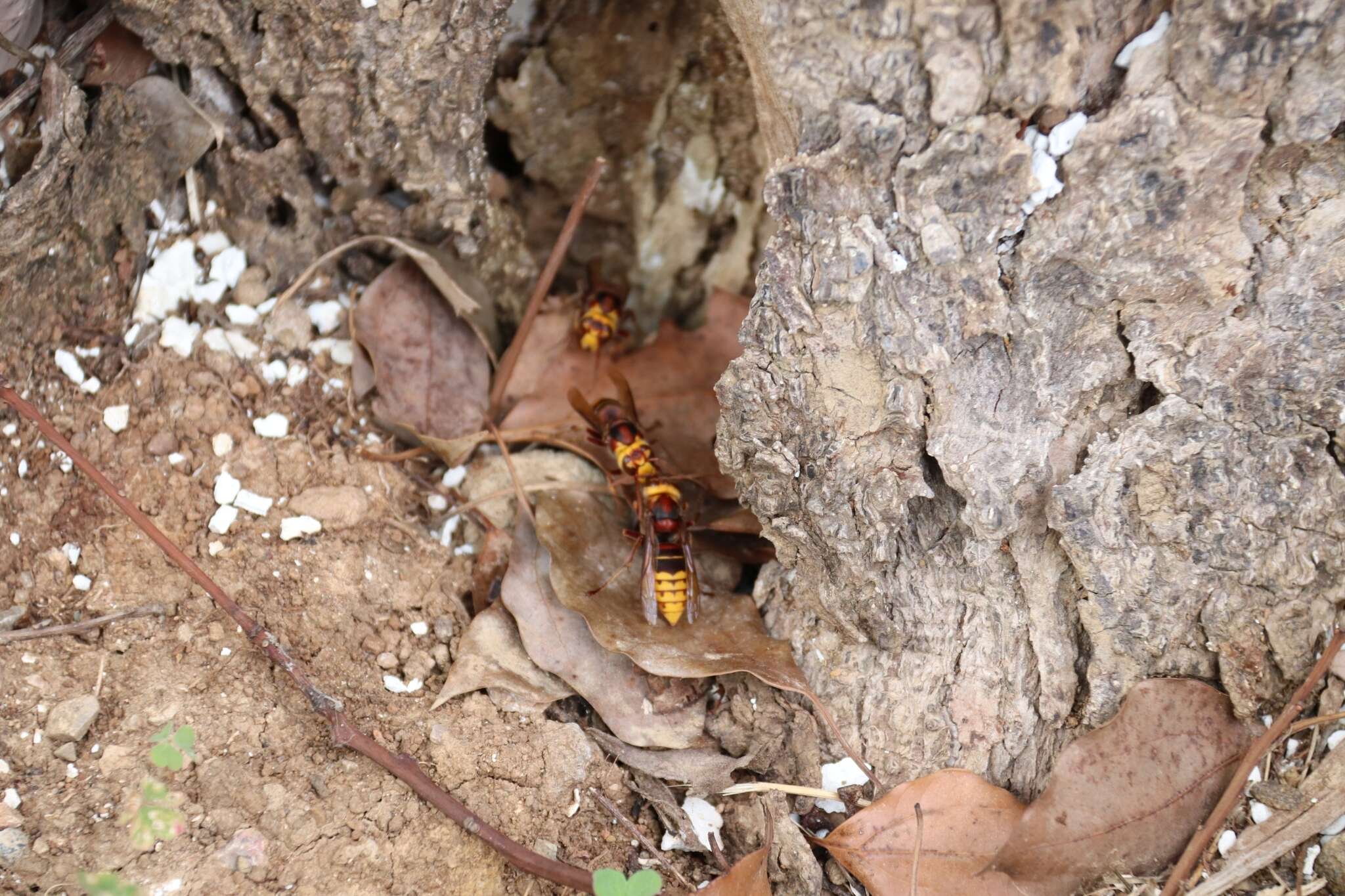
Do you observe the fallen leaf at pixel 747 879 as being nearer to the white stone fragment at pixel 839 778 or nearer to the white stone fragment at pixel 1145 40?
the white stone fragment at pixel 839 778

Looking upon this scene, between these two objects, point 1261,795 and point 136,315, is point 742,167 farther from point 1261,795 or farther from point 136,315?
point 1261,795

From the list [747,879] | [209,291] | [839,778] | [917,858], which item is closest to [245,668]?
[209,291]

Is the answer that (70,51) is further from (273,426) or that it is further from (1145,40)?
(1145,40)

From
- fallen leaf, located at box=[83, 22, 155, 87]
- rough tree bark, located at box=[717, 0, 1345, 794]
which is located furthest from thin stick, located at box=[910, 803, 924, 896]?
fallen leaf, located at box=[83, 22, 155, 87]

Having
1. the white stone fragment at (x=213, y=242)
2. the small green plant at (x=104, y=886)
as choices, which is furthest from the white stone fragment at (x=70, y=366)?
the small green plant at (x=104, y=886)

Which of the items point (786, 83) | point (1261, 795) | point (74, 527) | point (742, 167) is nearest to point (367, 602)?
point (74, 527)
